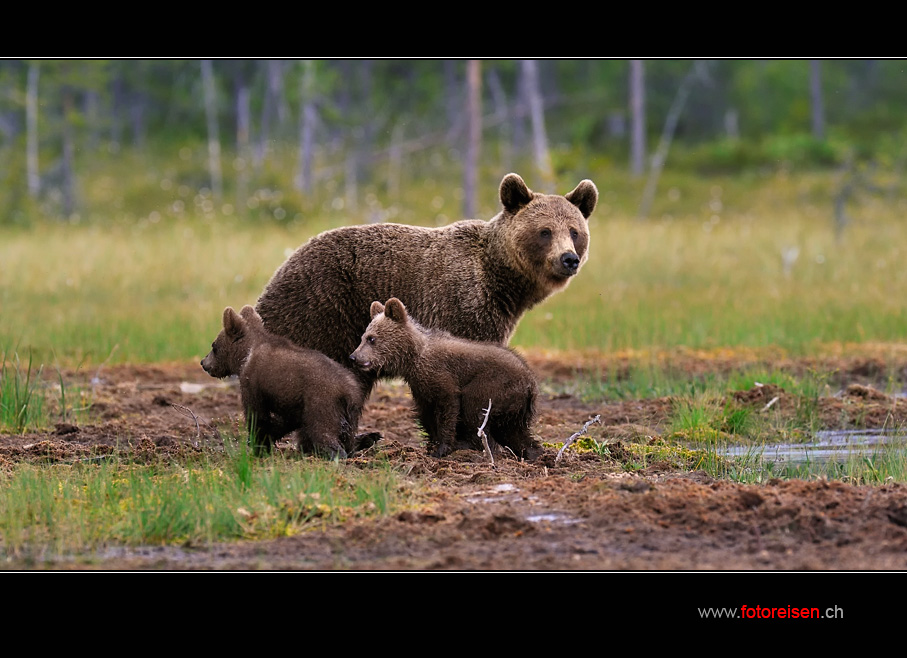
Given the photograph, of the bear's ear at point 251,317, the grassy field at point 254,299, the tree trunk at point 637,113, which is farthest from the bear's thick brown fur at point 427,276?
the tree trunk at point 637,113

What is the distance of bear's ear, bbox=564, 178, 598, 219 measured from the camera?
8.86 m

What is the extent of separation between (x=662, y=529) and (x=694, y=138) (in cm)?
4779

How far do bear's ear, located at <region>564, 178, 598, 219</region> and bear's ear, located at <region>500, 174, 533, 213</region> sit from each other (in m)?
0.37

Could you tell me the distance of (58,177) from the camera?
4159 cm

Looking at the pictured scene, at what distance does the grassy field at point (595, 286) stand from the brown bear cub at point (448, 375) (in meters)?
4.55

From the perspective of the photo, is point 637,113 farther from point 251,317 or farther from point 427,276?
point 251,317

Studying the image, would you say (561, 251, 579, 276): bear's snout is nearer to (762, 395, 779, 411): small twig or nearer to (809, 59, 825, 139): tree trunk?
(762, 395, 779, 411): small twig

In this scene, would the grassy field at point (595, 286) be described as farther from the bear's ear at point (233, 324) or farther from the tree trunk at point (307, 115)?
the tree trunk at point (307, 115)

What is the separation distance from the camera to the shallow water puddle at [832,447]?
26.1 ft

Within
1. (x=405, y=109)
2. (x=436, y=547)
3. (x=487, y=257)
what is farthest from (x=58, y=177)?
(x=436, y=547)

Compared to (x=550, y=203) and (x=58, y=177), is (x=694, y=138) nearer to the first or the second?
(x=58, y=177)

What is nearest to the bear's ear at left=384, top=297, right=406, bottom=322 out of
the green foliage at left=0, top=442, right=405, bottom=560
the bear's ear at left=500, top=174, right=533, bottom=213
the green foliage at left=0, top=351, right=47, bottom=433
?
the green foliage at left=0, top=442, right=405, bottom=560

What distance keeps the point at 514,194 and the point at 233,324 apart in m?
2.33

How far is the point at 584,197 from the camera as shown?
29.2ft
